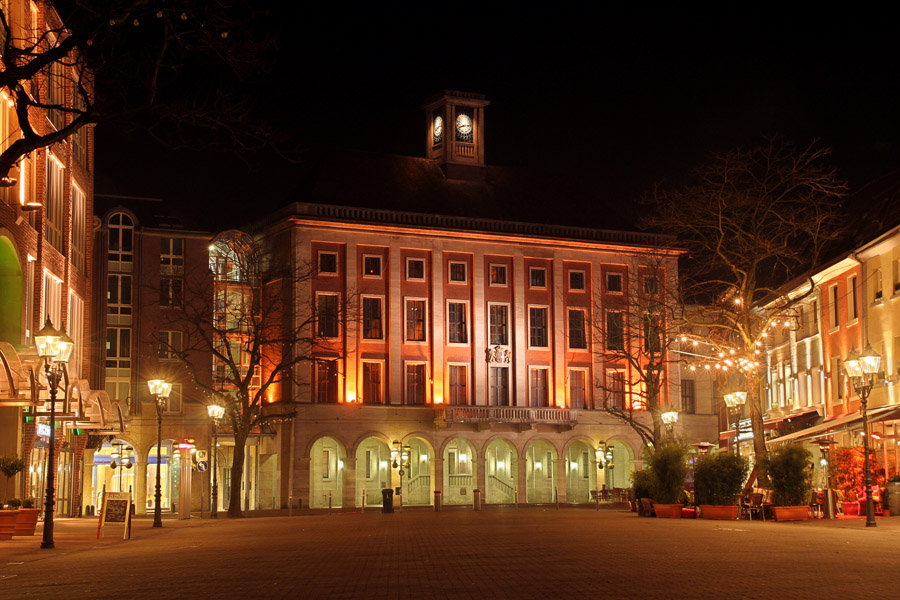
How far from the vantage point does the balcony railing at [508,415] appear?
77125mm

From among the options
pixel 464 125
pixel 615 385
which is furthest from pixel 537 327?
pixel 464 125

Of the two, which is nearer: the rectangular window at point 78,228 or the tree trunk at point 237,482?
the rectangular window at point 78,228

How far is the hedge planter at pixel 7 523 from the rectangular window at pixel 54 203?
12673 mm

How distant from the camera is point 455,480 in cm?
7894

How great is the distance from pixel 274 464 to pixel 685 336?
1537 inches

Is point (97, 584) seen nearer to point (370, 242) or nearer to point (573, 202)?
point (370, 242)

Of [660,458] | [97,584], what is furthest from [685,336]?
[97,584]

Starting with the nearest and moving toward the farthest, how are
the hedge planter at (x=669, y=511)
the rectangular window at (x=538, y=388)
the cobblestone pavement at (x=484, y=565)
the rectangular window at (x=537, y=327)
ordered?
1. the cobblestone pavement at (x=484, y=565)
2. the hedge planter at (x=669, y=511)
3. the rectangular window at (x=538, y=388)
4. the rectangular window at (x=537, y=327)

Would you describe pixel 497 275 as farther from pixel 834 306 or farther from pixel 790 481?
pixel 790 481

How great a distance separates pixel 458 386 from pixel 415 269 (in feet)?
25.7

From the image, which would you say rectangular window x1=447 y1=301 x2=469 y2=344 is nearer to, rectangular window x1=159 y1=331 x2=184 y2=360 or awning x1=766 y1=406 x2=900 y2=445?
rectangular window x1=159 y1=331 x2=184 y2=360

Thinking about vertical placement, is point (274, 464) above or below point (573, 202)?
below

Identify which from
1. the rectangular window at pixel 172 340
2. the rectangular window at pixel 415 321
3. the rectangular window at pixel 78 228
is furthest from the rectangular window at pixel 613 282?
the rectangular window at pixel 78 228

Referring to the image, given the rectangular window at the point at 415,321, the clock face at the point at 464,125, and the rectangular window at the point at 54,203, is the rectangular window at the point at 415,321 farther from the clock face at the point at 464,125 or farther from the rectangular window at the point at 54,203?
the rectangular window at the point at 54,203
